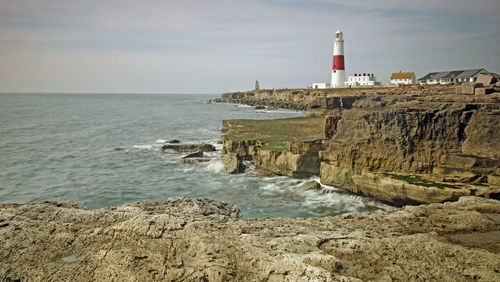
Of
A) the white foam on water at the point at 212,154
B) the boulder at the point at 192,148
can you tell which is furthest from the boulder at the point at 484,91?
the boulder at the point at 192,148

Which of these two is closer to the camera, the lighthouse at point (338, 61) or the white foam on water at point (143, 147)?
the white foam on water at point (143, 147)

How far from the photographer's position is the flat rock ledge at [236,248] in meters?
5.47

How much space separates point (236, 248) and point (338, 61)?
242 ft

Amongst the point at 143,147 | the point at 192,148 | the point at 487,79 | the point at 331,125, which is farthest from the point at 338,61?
the point at 331,125

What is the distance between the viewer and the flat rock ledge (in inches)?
215

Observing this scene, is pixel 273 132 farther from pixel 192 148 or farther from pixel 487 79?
pixel 487 79

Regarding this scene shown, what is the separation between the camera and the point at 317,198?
1623 cm

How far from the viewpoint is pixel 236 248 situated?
20.6ft

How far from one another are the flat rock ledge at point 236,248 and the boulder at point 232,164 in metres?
12.8

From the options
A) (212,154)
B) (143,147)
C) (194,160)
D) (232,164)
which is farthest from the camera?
(143,147)

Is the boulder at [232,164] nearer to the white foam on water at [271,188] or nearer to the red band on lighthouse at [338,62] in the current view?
the white foam on water at [271,188]

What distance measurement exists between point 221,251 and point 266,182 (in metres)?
13.0

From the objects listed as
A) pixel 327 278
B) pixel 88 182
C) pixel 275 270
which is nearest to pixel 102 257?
pixel 275 270

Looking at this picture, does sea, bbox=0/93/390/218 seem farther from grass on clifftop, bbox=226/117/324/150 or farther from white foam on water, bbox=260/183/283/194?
grass on clifftop, bbox=226/117/324/150
